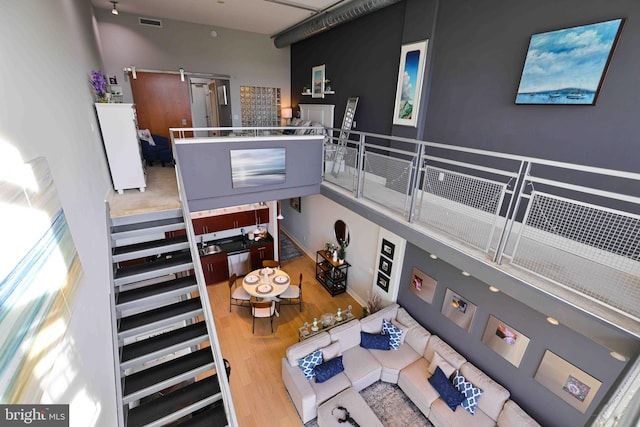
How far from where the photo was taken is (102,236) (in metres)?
3.49

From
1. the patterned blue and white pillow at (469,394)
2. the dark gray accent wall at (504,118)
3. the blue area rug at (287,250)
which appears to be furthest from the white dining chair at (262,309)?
the patterned blue and white pillow at (469,394)

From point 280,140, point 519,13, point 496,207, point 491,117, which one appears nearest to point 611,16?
point 519,13

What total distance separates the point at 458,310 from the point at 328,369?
96.9 inches

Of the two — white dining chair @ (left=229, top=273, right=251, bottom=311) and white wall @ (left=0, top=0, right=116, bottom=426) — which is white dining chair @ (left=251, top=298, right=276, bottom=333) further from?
white wall @ (left=0, top=0, right=116, bottom=426)

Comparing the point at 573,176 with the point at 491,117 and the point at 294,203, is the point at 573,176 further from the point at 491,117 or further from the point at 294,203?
the point at 294,203

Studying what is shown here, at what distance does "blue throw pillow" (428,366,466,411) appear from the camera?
431cm

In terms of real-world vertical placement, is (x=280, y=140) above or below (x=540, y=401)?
above

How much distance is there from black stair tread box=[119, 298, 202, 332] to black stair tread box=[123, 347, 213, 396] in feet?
1.75

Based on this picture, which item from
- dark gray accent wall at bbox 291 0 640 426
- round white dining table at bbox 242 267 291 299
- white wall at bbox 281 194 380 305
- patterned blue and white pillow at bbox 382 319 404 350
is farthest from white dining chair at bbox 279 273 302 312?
dark gray accent wall at bbox 291 0 640 426

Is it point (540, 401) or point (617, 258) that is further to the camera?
point (540, 401)

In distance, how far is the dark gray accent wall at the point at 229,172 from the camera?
16.2 ft

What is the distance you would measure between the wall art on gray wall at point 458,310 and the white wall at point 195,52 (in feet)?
26.8

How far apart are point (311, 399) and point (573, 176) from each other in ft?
15.5

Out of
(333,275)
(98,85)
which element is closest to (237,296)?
(333,275)
